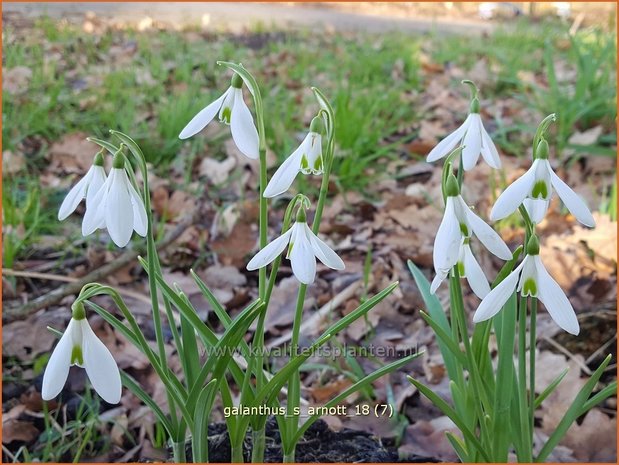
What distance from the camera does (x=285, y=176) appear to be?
968mm

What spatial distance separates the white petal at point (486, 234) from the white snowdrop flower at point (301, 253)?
0.58 feet

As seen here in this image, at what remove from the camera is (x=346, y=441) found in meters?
1.35

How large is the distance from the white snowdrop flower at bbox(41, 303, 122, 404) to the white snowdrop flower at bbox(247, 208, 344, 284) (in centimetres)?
23

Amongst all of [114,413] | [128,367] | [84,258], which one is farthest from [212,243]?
[114,413]

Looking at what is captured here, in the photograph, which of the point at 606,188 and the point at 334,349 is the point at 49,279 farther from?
the point at 606,188

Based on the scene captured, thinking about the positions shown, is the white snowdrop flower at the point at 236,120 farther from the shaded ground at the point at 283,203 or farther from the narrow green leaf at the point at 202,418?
the shaded ground at the point at 283,203

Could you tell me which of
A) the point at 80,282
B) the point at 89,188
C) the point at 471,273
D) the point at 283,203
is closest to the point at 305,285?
the point at 471,273

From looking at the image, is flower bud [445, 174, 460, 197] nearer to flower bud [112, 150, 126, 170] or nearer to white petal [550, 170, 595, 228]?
white petal [550, 170, 595, 228]

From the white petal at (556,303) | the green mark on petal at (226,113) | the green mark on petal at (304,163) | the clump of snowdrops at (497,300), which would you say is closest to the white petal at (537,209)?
the clump of snowdrops at (497,300)

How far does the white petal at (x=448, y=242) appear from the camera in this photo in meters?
Answer: 0.91

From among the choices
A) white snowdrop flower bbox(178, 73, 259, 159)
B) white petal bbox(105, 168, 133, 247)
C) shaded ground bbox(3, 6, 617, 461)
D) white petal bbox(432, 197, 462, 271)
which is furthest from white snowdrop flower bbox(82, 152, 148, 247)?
shaded ground bbox(3, 6, 617, 461)

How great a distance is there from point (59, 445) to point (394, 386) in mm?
762

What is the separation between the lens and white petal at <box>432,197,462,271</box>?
2.97 ft

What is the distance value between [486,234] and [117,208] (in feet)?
1.60
